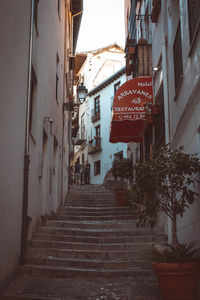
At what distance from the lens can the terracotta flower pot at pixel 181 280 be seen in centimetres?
501

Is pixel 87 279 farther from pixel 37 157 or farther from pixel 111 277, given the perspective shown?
pixel 37 157

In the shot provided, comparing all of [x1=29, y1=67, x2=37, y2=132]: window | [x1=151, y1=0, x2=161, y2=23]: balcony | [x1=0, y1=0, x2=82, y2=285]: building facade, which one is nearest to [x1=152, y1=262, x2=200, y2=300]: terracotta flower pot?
[x1=0, y1=0, x2=82, y2=285]: building facade

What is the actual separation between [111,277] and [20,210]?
2112mm

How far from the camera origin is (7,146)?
6219 millimetres

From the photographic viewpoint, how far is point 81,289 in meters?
6.29

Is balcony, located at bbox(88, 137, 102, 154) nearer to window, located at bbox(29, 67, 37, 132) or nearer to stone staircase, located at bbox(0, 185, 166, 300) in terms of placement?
stone staircase, located at bbox(0, 185, 166, 300)

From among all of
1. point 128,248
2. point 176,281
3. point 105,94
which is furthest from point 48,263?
point 105,94

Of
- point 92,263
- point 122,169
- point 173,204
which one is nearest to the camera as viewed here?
point 173,204

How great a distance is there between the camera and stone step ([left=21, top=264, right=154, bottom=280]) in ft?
23.7

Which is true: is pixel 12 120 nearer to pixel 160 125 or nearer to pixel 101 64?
pixel 160 125

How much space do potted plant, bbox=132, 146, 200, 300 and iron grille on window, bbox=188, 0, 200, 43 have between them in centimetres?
214

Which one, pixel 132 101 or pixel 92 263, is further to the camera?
pixel 132 101

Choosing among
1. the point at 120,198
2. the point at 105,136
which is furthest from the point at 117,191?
the point at 105,136

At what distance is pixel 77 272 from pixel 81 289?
100 centimetres
